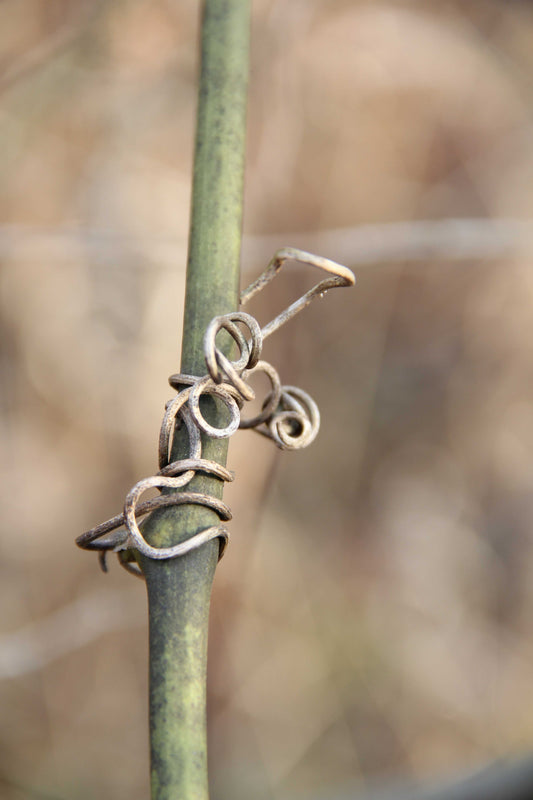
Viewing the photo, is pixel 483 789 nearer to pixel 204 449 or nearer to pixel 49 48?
pixel 204 449

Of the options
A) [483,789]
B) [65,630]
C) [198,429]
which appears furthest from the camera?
[65,630]

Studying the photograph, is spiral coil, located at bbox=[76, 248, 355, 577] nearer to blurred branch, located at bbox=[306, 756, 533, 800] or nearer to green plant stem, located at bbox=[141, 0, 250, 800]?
green plant stem, located at bbox=[141, 0, 250, 800]

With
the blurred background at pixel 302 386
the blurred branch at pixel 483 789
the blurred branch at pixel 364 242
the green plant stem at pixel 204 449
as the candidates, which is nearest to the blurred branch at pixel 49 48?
the blurred background at pixel 302 386

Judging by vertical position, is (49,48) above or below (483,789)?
above

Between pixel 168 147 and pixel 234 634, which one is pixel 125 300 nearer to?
pixel 168 147

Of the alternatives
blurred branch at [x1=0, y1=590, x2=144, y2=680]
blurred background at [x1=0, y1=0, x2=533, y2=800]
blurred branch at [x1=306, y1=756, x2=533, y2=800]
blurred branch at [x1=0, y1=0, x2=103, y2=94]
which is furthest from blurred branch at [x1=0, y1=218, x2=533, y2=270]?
blurred branch at [x1=306, y1=756, x2=533, y2=800]

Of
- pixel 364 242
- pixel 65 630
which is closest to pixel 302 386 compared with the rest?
pixel 364 242
